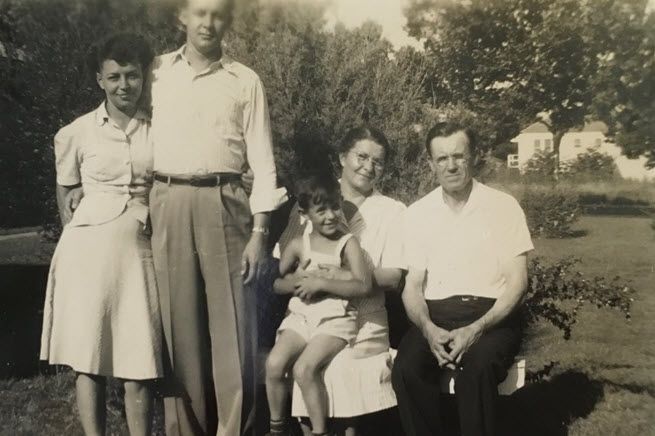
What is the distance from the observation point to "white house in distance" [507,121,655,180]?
272 cm

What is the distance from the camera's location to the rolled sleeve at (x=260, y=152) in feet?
7.87

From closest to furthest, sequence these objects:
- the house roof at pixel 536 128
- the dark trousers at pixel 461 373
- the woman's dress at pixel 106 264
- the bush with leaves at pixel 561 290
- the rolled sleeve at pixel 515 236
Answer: the dark trousers at pixel 461 373
the woman's dress at pixel 106 264
the rolled sleeve at pixel 515 236
the house roof at pixel 536 128
the bush with leaves at pixel 561 290

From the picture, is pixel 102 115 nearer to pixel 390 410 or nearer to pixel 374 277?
pixel 374 277

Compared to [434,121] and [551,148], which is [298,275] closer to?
[434,121]

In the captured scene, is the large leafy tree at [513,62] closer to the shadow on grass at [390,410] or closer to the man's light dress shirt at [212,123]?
the man's light dress shirt at [212,123]

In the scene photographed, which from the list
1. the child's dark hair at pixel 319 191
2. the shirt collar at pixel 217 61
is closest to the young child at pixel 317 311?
the child's dark hair at pixel 319 191

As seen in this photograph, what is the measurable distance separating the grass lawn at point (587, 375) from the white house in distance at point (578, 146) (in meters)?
0.21

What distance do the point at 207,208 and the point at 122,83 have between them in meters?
0.55

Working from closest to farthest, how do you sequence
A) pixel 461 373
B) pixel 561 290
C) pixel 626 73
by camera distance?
pixel 461 373 < pixel 626 73 < pixel 561 290

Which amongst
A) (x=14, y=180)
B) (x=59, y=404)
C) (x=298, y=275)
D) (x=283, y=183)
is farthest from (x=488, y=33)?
(x=59, y=404)

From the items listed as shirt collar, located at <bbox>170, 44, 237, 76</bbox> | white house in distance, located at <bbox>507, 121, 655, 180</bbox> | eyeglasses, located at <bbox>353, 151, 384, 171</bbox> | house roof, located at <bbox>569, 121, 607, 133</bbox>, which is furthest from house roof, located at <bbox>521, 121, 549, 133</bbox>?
shirt collar, located at <bbox>170, 44, 237, 76</bbox>

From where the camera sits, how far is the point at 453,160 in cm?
249

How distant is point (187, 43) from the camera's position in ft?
7.97

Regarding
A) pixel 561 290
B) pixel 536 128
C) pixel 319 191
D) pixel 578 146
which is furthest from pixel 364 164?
pixel 561 290
